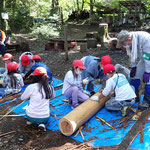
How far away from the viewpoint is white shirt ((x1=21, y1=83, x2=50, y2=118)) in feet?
10.4

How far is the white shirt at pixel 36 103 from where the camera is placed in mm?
3164

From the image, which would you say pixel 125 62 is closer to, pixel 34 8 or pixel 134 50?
pixel 134 50

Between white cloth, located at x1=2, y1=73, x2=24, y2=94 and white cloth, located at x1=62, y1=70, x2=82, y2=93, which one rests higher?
white cloth, located at x1=62, y1=70, x2=82, y2=93

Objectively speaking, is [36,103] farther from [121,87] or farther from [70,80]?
[121,87]

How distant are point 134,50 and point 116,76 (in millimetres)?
598

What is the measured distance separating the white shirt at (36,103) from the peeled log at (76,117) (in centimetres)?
38

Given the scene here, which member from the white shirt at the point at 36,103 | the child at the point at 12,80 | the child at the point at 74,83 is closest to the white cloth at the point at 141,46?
the child at the point at 74,83

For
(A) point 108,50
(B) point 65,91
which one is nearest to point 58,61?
(A) point 108,50

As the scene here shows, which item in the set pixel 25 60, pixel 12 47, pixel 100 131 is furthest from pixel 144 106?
pixel 12 47

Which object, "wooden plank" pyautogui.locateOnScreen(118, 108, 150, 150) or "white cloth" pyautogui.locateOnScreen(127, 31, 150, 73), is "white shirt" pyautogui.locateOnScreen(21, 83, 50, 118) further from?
"white cloth" pyautogui.locateOnScreen(127, 31, 150, 73)

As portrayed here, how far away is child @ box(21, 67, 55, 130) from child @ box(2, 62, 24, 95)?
1.45 m

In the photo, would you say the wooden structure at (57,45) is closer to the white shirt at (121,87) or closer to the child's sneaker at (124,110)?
the white shirt at (121,87)

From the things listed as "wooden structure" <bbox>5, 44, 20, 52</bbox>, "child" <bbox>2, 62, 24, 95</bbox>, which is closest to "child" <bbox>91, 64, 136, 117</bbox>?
"child" <bbox>2, 62, 24, 95</bbox>

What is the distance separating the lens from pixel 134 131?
3125mm
